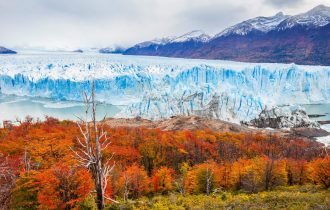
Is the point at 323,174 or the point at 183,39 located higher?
the point at 183,39

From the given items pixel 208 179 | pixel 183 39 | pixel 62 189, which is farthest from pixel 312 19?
pixel 62 189

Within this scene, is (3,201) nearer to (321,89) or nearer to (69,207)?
(69,207)

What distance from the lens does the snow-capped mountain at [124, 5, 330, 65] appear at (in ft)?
470

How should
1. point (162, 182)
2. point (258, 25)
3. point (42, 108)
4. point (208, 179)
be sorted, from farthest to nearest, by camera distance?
1. point (258, 25)
2. point (42, 108)
3. point (162, 182)
4. point (208, 179)

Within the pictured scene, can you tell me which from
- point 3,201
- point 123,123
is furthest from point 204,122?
point 3,201

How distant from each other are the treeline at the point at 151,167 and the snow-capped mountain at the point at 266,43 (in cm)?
10284

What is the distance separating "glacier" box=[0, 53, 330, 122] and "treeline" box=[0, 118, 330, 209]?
16452mm

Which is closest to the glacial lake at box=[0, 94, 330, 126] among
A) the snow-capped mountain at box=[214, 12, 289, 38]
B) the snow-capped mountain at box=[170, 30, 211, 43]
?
the snow-capped mountain at box=[214, 12, 289, 38]

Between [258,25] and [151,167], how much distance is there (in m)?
151

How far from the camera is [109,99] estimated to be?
7600 centimetres

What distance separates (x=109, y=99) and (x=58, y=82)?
12248 mm

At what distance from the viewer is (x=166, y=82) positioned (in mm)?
72375

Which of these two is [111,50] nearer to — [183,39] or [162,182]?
[183,39]

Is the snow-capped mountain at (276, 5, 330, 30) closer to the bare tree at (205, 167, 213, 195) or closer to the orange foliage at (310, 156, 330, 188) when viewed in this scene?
the bare tree at (205, 167, 213, 195)
